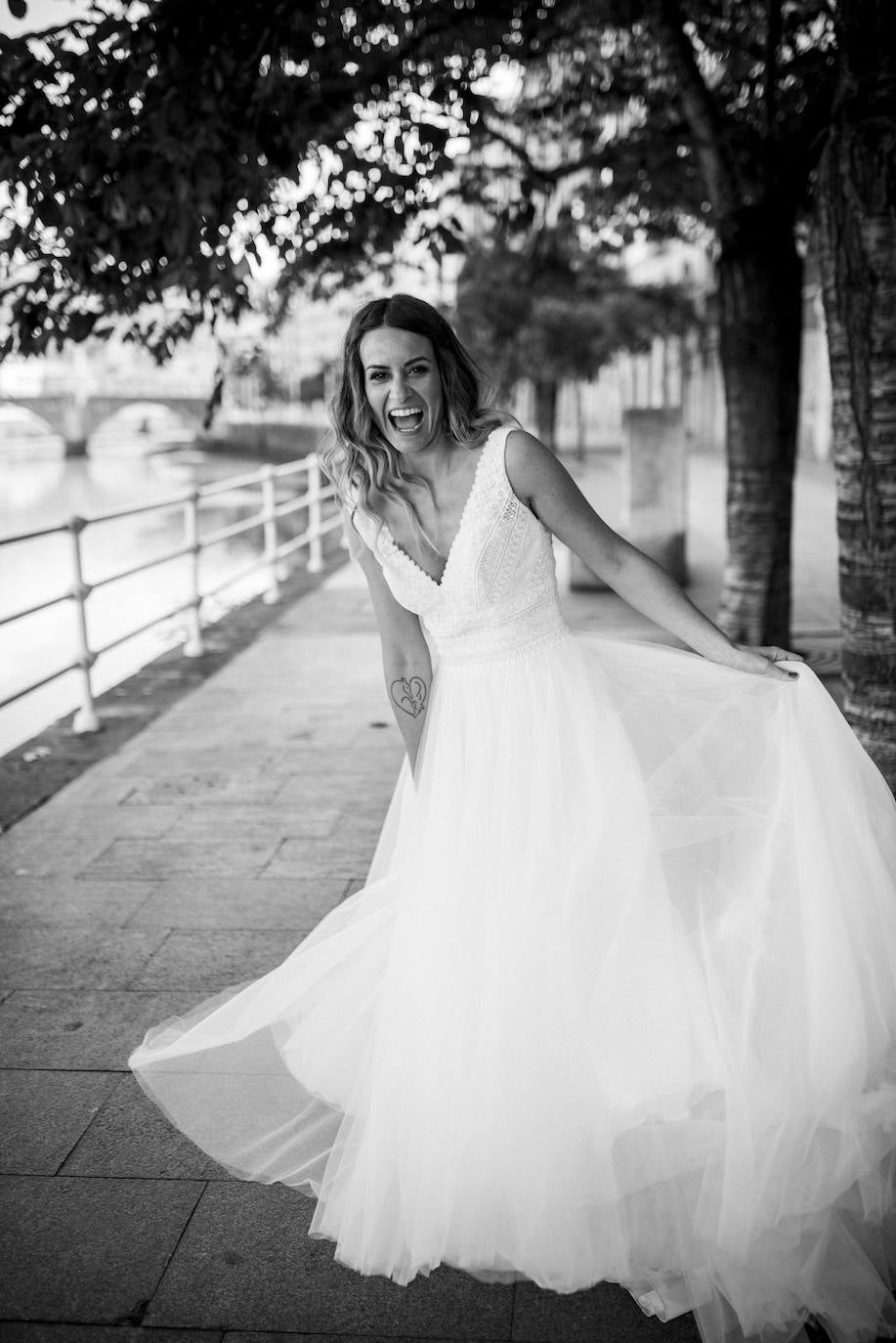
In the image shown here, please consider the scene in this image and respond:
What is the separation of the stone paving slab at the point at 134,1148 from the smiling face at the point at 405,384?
5.37ft

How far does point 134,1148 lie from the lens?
111 inches

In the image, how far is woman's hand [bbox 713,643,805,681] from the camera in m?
2.68

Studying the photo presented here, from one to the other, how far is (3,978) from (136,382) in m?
58.4

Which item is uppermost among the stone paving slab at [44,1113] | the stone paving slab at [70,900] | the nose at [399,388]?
the nose at [399,388]

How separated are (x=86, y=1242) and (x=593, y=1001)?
113cm

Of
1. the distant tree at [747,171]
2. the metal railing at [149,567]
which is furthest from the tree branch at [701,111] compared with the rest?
the metal railing at [149,567]

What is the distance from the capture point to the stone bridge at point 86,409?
177ft

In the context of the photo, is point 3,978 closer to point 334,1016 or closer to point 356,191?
point 334,1016

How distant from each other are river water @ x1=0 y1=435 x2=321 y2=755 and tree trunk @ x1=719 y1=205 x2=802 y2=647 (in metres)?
3.70

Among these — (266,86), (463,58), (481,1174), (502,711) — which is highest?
(463,58)

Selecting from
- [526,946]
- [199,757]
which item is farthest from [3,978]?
[199,757]

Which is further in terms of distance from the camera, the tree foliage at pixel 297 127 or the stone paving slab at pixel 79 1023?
the tree foliage at pixel 297 127

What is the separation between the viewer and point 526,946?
2.41 meters

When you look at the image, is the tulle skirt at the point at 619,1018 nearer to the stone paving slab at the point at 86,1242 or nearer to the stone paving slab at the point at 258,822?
the stone paving slab at the point at 86,1242
